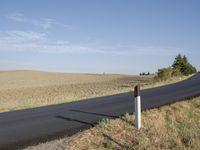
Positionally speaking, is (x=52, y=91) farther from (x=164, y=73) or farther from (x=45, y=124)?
(x=45, y=124)

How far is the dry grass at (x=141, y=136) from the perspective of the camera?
27.7ft

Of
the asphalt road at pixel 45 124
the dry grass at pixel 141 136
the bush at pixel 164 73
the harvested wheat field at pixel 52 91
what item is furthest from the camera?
the bush at pixel 164 73

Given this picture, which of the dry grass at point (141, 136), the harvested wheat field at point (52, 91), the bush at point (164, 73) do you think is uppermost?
the bush at point (164, 73)

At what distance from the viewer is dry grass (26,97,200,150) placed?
8.44 m

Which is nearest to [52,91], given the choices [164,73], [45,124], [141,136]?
[164,73]

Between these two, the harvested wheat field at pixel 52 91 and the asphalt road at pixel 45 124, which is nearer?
the asphalt road at pixel 45 124

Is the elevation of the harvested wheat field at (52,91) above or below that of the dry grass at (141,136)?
below

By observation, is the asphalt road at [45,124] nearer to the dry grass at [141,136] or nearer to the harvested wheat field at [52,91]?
the dry grass at [141,136]

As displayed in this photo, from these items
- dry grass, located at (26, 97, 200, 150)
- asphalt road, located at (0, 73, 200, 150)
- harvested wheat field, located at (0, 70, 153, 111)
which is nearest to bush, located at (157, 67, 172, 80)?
harvested wheat field, located at (0, 70, 153, 111)

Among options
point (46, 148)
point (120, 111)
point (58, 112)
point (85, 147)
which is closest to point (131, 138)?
point (85, 147)

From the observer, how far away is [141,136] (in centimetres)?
922

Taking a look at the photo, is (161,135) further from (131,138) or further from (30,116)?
(30,116)

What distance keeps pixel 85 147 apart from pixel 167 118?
3.99m

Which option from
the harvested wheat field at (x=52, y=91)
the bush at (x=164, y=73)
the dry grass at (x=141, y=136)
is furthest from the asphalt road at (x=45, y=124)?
the bush at (x=164, y=73)
